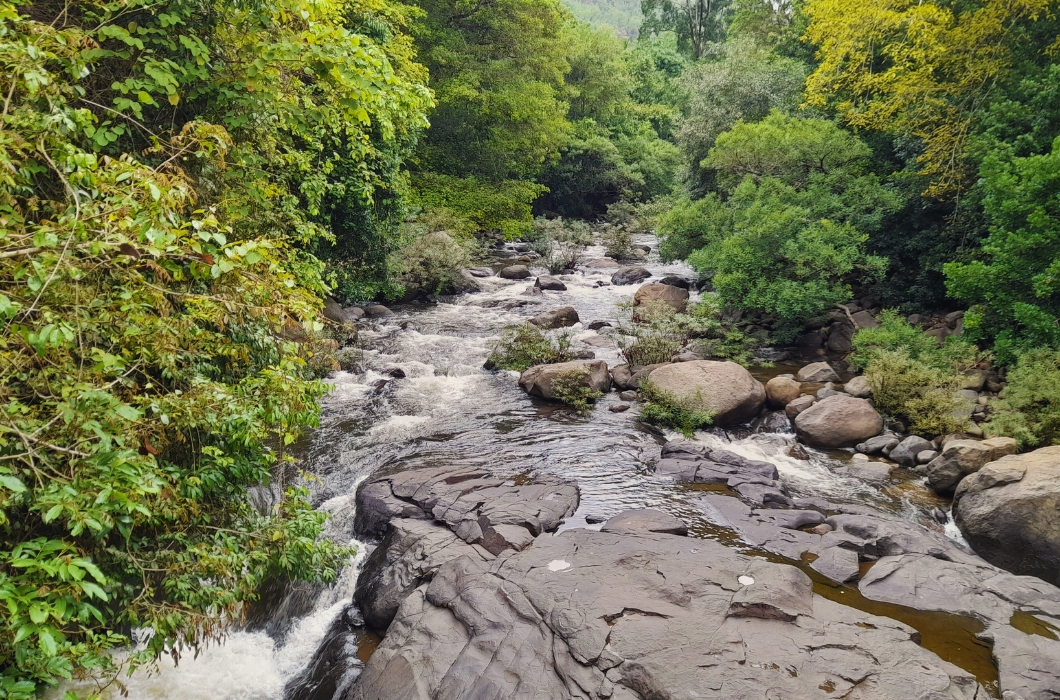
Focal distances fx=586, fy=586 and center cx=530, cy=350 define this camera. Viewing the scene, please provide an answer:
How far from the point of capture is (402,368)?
1362 cm

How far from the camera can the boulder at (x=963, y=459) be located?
8.66 meters

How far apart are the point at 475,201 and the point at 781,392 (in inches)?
624

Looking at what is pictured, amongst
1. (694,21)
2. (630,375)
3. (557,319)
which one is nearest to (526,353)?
(630,375)

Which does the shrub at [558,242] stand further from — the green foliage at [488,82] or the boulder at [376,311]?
the boulder at [376,311]

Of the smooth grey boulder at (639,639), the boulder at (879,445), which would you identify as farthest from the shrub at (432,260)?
the smooth grey boulder at (639,639)

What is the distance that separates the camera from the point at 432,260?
19.8 metres

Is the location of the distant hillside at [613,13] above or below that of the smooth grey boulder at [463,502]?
above

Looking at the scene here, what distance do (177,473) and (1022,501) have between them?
9237 mm

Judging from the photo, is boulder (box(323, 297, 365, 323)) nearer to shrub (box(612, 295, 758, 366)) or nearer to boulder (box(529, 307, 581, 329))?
boulder (box(529, 307, 581, 329))

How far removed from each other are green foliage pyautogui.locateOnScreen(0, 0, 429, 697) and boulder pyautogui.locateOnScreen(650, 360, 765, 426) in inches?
303

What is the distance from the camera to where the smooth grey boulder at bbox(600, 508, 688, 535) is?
761 cm

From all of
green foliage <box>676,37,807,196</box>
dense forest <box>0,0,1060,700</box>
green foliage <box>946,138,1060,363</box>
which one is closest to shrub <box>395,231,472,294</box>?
dense forest <box>0,0,1060,700</box>

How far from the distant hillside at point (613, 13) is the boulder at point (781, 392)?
431 feet

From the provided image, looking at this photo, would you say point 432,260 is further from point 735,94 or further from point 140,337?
point 140,337
